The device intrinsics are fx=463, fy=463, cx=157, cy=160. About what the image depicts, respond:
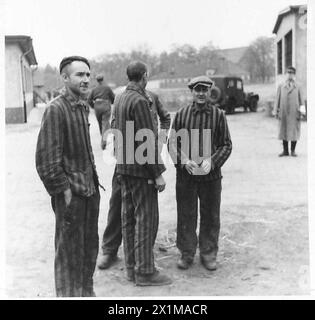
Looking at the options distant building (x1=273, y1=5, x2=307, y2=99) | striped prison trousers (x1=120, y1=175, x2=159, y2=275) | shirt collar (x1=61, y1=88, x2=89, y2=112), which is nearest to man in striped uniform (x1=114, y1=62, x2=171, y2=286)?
striped prison trousers (x1=120, y1=175, x2=159, y2=275)

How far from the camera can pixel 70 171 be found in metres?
3.00

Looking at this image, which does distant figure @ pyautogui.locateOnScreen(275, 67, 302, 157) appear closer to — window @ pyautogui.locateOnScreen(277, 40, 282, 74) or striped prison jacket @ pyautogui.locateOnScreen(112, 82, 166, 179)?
striped prison jacket @ pyautogui.locateOnScreen(112, 82, 166, 179)

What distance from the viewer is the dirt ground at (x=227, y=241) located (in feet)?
11.8

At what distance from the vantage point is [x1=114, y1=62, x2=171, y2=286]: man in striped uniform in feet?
11.1

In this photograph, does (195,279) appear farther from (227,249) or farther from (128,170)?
(128,170)

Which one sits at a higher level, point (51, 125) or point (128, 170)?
point (51, 125)

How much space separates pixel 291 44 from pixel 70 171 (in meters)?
14.8

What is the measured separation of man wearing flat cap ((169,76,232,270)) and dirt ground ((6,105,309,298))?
0.21 metres

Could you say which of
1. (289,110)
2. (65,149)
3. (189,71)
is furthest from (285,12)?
(189,71)

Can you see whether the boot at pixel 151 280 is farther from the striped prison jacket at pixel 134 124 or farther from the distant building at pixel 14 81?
the distant building at pixel 14 81

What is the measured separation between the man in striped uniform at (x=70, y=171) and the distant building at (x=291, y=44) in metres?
11.2
